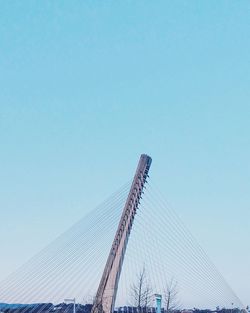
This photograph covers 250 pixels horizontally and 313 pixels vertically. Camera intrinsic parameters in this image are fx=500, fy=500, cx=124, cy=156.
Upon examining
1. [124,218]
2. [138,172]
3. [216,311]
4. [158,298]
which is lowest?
[158,298]

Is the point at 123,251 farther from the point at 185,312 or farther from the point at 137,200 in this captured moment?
the point at 185,312

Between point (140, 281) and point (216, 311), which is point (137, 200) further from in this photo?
point (216, 311)

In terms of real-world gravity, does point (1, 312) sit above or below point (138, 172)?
below

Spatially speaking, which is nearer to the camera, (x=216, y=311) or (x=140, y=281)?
(x=140, y=281)

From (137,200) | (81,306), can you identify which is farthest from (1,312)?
(81,306)

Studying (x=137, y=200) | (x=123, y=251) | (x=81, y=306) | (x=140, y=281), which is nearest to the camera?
(x=123, y=251)

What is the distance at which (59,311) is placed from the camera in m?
36.3

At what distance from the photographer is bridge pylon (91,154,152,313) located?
19922 millimetres

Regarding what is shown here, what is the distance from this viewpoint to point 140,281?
35.2m

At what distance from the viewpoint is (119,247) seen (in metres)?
21.1

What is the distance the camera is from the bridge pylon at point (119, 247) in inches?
784

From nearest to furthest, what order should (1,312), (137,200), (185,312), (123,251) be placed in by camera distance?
(123,251) → (137,200) → (1,312) → (185,312)

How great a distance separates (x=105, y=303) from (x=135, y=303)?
1644cm

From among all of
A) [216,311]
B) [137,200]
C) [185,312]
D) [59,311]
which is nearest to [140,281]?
[59,311]
